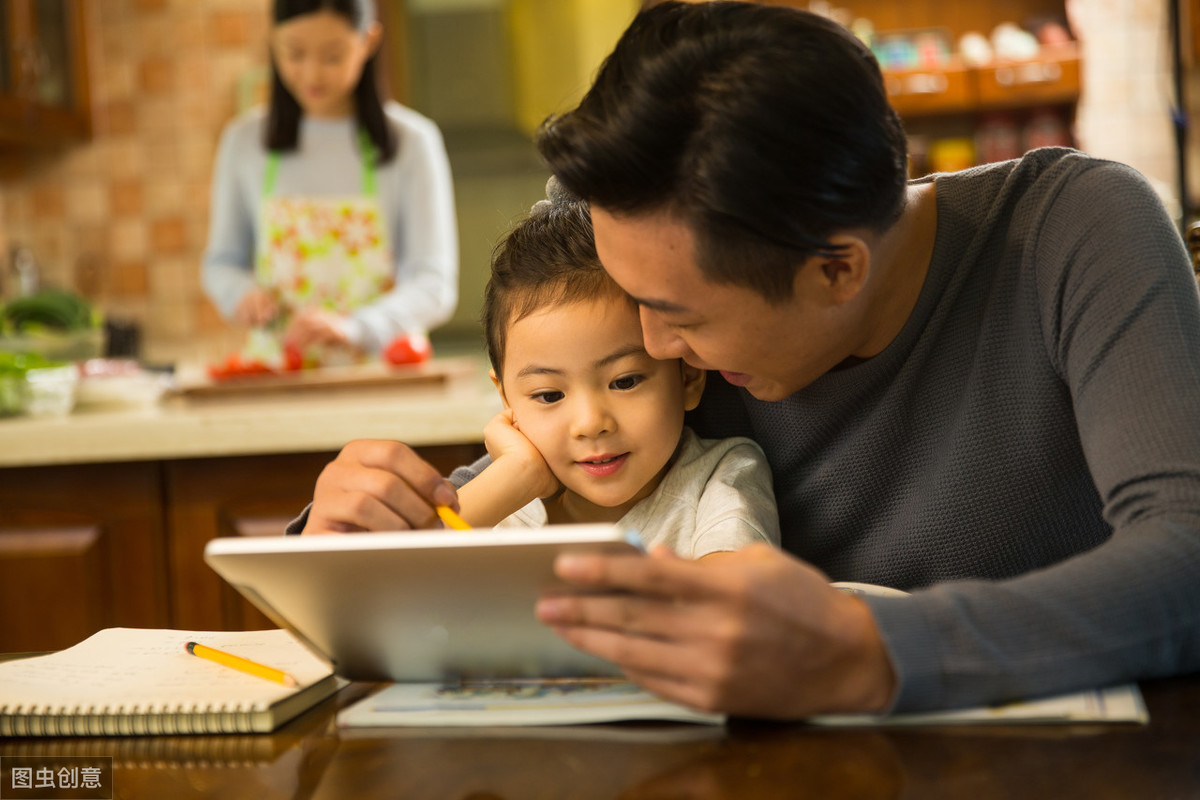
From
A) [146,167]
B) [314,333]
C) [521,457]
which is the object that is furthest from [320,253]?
[521,457]

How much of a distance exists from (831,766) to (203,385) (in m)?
1.96

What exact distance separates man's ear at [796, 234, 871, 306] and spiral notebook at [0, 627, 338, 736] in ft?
1.71

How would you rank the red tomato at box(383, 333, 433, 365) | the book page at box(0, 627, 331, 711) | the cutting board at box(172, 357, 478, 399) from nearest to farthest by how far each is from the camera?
the book page at box(0, 627, 331, 711) < the cutting board at box(172, 357, 478, 399) < the red tomato at box(383, 333, 433, 365)

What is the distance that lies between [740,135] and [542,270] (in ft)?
1.18

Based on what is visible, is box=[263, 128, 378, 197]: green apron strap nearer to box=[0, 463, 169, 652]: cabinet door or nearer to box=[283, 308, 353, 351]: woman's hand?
box=[283, 308, 353, 351]: woman's hand

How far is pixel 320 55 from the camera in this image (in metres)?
2.61

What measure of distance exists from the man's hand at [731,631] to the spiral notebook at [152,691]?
0.26m

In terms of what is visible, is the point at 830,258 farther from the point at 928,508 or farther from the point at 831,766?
the point at 831,766

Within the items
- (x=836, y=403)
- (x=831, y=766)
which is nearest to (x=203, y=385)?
(x=836, y=403)

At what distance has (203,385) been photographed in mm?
2361

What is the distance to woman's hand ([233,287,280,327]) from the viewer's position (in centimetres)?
266

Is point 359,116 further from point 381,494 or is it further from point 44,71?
point 381,494

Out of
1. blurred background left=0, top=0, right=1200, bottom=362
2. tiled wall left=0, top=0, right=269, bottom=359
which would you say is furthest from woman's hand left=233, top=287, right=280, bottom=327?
tiled wall left=0, top=0, right=269, bottom=359

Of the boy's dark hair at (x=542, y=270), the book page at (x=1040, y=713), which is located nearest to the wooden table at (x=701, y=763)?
the book page at (x=1040, y=713)
